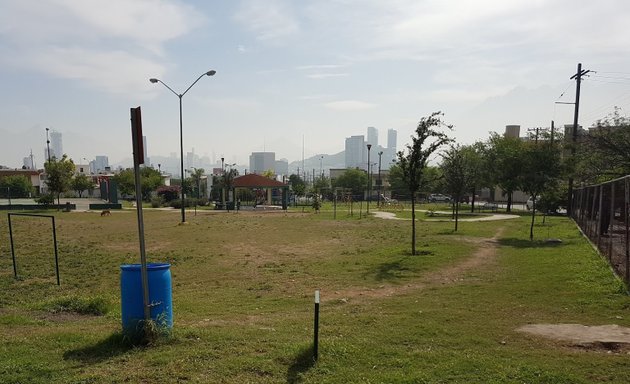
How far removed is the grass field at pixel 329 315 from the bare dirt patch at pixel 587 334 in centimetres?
14

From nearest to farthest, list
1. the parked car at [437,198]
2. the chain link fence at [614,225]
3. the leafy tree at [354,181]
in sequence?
1. the chain link fence at [614,225]
2. the parked car at [437,198]
3. the leafy tree at [354,181]

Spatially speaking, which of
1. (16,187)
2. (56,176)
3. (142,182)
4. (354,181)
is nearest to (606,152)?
(56,176)

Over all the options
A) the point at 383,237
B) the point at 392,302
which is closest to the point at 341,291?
the point at 392,302

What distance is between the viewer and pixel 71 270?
13758 millimetres

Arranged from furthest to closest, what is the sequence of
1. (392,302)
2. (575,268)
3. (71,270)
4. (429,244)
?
(429,244)
(71,270)
(575,268)
(392,302)

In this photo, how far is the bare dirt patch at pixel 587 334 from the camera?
6.16 m

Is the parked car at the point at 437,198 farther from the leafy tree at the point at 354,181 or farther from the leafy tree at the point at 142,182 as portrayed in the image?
the leafy tree at the point at 142,182

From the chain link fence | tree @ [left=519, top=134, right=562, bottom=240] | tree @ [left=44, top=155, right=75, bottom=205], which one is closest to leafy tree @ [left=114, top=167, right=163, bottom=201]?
tree @ [left=44, top=155, right=75, bottom=205]

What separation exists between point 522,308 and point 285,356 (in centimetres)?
523

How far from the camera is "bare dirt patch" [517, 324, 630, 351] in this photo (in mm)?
6164

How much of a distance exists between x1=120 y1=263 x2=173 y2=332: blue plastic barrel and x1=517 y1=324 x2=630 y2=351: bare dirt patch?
524 cm

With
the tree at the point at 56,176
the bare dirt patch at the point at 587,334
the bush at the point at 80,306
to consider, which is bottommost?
the bush at the point at 80,306

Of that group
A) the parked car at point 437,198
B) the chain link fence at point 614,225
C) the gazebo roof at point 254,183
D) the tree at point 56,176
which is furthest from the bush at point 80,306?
the parked car at point 437,198

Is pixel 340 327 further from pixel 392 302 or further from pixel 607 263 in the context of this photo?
pixel 607 263
